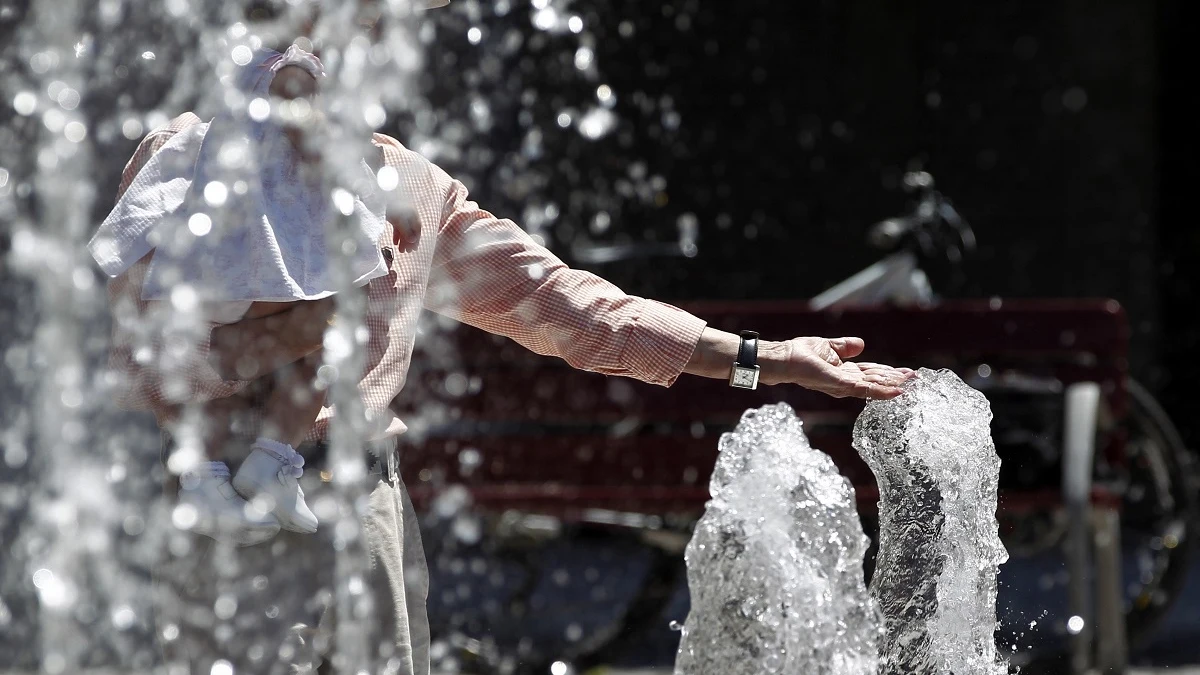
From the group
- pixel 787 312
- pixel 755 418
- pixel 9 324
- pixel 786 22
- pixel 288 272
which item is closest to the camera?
pixel 288 272

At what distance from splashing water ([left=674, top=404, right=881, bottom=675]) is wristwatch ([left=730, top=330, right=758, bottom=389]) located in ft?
0.32

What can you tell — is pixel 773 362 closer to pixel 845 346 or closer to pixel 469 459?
pixel 845 346

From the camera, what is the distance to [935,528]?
1.83 m

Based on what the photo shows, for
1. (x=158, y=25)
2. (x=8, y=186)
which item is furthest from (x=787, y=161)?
(x=8, y=186)

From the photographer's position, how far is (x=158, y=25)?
4.73m

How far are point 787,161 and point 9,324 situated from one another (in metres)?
3.65

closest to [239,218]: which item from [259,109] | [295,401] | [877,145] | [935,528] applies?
[259,109]

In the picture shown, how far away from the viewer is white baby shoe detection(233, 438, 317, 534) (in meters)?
1.57

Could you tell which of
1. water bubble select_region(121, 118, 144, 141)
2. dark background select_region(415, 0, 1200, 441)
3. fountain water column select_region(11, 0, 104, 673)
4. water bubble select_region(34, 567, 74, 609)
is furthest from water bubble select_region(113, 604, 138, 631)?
dark background select_region(415, 0, 1200, 441)

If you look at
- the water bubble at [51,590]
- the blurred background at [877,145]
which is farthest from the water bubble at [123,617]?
the blurred background at [877,145]

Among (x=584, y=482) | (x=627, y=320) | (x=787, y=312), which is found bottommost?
(x=584, y=482)

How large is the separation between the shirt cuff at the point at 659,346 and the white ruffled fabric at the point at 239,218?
38cm

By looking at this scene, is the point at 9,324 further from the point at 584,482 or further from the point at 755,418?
the point at 755,418

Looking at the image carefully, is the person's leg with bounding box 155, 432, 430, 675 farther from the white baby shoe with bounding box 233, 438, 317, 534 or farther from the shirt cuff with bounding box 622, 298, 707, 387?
the shirt cuff with bounding box 622, 298, 707, 387
